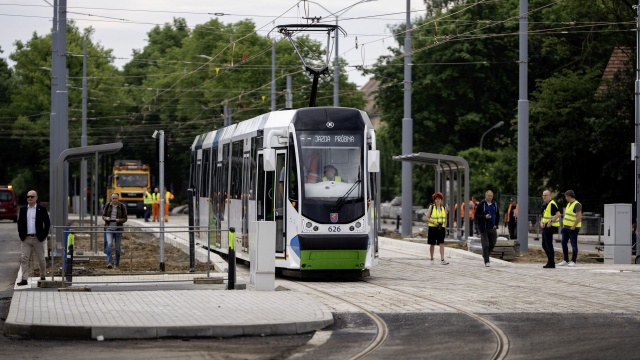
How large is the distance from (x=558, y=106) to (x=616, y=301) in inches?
1390

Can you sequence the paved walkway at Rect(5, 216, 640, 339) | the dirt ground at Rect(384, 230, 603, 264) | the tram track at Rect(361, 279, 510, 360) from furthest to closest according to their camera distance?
the dirt ground at Rect(384, 230, 603, 264), the paved walkway at Rect(5, 216, 640, 339), the tram track at Rect(361, 279, 510, 360)

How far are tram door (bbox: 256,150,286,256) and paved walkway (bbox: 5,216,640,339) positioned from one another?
1.34m

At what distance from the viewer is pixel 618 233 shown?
30.2 m

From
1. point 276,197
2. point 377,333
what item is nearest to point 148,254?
point 276,197

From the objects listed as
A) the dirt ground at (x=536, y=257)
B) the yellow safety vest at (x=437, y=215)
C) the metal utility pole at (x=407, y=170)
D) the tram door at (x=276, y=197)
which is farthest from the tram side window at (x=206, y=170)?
the metal utility pole at (x=407, y=170)

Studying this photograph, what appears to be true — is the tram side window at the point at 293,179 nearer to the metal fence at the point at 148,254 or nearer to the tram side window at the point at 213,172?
the metal fence at the point at 148,254

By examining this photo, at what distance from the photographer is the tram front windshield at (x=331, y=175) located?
22.8 metres

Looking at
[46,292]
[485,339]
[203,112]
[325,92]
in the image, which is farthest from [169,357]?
[203,112]

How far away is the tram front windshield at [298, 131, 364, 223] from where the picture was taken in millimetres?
22766

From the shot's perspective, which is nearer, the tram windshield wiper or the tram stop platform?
the tram stop platform

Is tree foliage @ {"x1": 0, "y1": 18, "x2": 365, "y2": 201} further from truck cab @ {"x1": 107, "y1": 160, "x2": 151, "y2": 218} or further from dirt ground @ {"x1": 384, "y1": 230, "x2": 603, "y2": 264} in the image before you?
dirt ground @ {"x1": 384, "y1": 230, "x2": 603, "y2": 264}

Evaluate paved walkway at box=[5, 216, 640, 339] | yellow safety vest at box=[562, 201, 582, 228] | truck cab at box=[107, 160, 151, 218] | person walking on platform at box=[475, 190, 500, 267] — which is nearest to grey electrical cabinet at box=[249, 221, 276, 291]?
paved walkway at box=[5, 216, 640, 339]

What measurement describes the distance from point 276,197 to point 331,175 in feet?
3.66

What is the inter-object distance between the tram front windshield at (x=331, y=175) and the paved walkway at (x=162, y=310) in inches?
63.8
